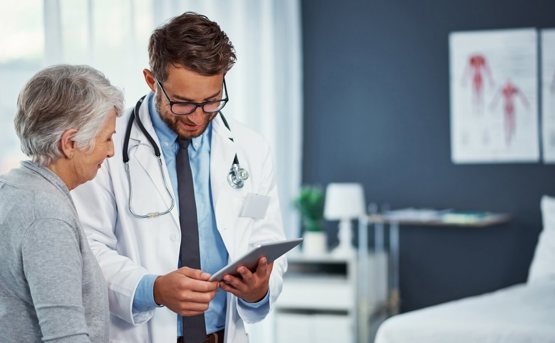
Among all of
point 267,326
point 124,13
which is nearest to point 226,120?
point 124,13

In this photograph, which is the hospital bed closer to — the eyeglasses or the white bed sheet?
the white bed sheet

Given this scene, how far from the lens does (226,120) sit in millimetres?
2314

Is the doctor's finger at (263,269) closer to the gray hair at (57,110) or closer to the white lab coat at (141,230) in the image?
the white lab coat at (141,230)

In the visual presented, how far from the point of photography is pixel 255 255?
1.86m

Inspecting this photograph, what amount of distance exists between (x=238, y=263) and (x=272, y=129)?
3027mm

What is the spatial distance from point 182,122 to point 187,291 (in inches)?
18.1

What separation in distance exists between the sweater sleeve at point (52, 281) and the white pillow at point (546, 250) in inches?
130

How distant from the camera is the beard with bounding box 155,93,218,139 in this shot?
2.05m

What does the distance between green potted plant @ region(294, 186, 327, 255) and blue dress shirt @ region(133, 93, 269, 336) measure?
2.58m

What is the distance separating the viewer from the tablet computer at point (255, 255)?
1.83m

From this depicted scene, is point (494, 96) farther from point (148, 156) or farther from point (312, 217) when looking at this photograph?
point (148, 156)

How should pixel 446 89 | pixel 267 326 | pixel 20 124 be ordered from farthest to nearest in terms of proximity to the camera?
pixel 446 89 → pixel 267 326 → pixel 20 124

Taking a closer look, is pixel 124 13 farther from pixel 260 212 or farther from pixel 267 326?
pixel 267 326

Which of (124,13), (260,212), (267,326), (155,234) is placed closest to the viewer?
(155,234)
